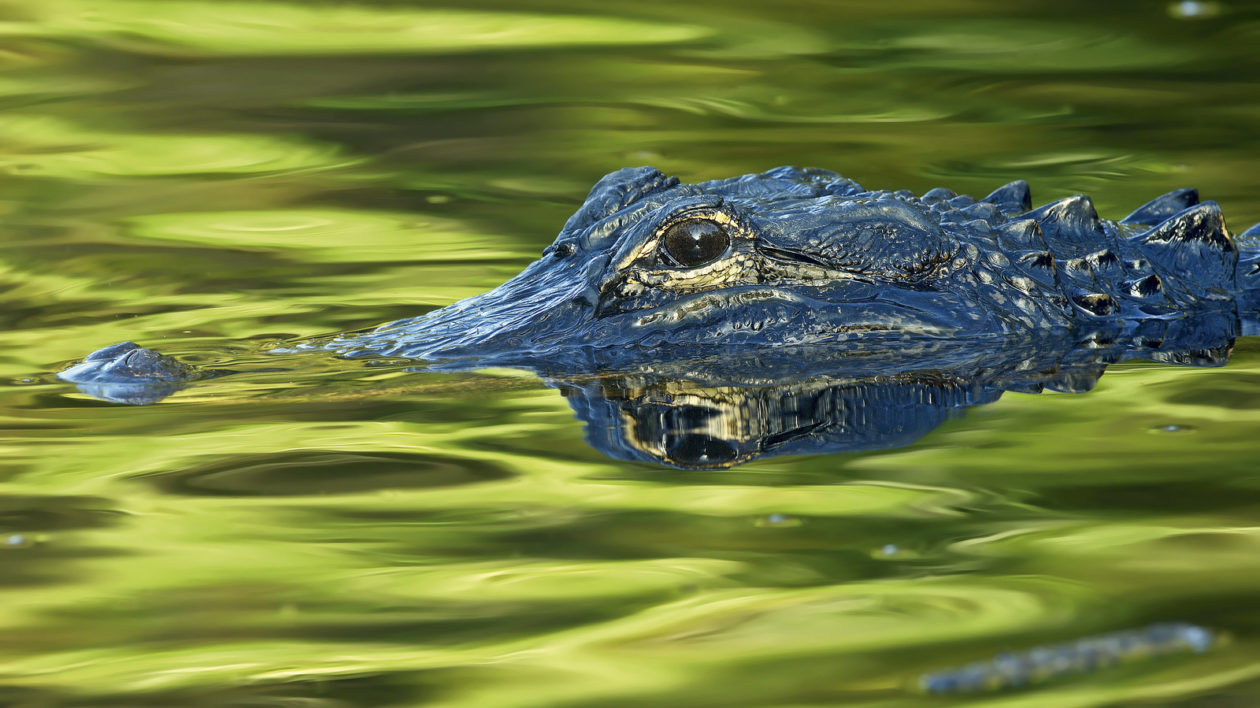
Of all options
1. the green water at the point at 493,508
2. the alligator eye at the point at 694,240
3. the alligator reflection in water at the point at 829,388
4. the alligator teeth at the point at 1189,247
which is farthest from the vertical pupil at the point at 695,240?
the alligator teeth at the point at 1189,247

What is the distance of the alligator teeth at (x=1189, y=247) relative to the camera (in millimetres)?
5281

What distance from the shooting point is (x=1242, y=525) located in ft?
9.65

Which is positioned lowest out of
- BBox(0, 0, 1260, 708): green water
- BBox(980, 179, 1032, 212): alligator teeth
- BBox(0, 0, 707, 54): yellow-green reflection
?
BBox(0, 0, 1260, 708): green water

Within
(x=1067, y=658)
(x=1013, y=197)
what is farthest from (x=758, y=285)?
(x=1067, y=658)

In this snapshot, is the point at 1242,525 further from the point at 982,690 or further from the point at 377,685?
the point at 377,685

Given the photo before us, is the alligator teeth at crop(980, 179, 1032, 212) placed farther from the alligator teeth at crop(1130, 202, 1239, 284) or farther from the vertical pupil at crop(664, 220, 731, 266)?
the vertical pupil at crop(664, 220, 731, 266)

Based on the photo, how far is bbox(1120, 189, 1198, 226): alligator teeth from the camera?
5.85 metres

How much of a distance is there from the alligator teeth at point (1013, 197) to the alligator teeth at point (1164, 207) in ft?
1.89

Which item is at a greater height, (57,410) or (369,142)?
(369,142)

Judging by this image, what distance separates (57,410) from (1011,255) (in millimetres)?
3034

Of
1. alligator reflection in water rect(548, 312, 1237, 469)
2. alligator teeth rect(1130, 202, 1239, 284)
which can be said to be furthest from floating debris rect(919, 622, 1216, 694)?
alligator teeth rect(1130, 202, 1239, 284)

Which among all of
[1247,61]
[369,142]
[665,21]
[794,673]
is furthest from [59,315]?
[1247,61]

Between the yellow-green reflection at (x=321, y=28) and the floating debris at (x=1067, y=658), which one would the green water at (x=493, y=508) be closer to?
the floating debris at (x=1067, y=658)

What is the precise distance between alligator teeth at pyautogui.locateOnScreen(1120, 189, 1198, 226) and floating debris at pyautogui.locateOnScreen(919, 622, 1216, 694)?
12.1 ft
